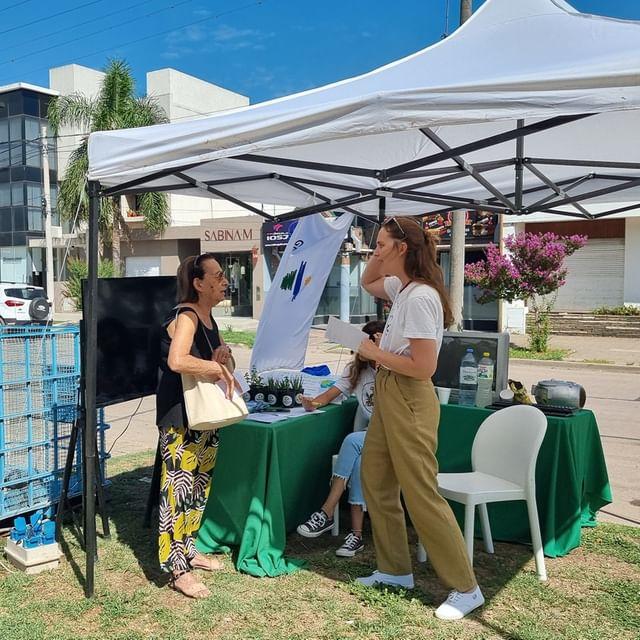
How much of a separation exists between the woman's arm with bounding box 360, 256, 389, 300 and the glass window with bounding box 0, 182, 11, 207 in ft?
119

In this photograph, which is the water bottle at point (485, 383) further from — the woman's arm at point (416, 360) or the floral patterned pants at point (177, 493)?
the floral patterned pants at point (177, 493)

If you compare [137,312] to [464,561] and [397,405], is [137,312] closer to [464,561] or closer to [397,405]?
[397,405]

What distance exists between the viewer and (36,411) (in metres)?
4.16

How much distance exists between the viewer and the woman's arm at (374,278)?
3.51 metres

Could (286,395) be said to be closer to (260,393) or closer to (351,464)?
(260,393)

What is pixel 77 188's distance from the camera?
2600cm

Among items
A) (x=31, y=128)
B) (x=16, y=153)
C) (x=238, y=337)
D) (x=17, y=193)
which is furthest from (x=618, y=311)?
(x=16, y=153)

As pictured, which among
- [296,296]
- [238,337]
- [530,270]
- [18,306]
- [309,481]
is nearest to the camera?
[309,481]

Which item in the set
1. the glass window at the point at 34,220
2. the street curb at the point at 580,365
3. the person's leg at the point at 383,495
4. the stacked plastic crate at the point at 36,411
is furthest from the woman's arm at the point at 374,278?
the glass window at the point at 34,220

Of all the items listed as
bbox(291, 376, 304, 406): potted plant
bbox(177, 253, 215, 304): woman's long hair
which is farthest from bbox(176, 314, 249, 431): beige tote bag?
bbox(291, 376, 304, 406): potted plant

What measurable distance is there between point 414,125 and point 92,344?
80.8 inches

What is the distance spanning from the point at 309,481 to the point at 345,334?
1.30 m

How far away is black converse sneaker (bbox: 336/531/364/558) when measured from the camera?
396 centimetres

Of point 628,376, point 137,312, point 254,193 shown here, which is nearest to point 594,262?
point 628,376
